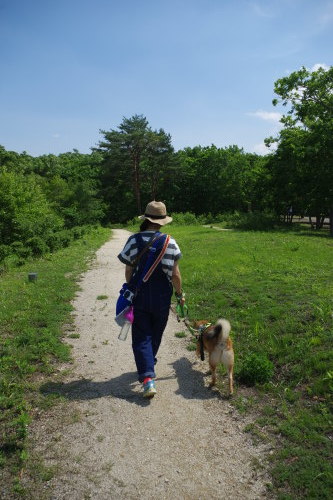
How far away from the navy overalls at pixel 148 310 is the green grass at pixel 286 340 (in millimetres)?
1358

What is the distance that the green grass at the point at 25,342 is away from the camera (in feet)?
12.6

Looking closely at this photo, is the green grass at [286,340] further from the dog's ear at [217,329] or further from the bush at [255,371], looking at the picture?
the dog's ear at [217,329]

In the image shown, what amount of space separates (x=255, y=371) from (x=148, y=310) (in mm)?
1640

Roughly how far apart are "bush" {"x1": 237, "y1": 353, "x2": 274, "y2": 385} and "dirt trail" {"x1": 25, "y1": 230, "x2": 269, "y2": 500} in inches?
19.9

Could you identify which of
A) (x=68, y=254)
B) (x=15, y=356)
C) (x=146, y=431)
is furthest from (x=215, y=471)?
(x=68, y=254)

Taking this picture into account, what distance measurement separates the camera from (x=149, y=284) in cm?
462

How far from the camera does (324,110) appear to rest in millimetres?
24484

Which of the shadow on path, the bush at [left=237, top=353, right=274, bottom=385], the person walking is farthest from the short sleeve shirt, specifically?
the bush at [left=237, top=353, right=274, bottom=385]

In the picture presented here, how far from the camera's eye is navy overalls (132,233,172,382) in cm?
457

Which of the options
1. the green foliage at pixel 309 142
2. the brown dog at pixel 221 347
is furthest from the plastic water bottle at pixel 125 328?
the green foliage at pixel 309 142

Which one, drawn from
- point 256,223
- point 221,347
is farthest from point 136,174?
point 221,347

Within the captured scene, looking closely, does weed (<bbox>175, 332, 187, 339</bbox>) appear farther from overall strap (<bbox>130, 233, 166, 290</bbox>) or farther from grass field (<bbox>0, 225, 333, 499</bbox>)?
overall strap (<bbox>130, 233, 166, 290</bbox>)

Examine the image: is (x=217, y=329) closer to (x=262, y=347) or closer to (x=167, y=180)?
(x=262, y=347)

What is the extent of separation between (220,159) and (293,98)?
2869 centimetres
